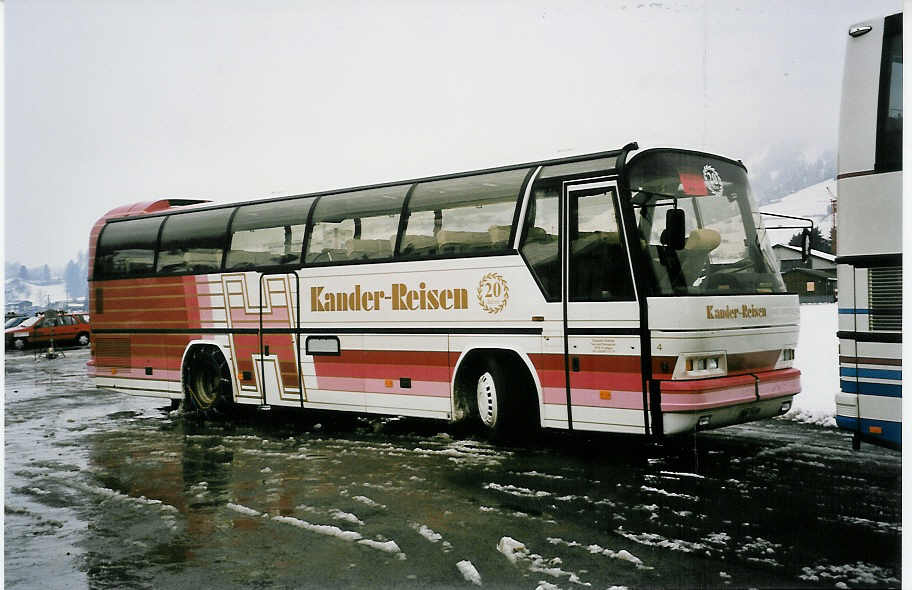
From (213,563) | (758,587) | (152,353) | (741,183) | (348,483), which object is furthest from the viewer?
(152,353)

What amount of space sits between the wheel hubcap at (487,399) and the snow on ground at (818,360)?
9.44 feet

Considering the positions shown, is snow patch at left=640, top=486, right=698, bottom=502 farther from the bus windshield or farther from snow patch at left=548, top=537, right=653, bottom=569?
the bus windshield

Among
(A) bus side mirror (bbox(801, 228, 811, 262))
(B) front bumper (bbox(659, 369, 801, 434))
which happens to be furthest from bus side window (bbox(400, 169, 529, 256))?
(A) bus side mirror (bbox(801, 228, 811, 262))

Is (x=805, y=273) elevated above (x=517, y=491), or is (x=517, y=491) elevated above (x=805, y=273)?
(x=805, y=273)

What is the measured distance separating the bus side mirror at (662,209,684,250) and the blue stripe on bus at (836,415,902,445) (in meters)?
1.90

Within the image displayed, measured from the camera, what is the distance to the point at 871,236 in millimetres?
6402

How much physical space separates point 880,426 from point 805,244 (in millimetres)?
1900

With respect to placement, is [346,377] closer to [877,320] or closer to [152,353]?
[152,353]

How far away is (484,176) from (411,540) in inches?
167

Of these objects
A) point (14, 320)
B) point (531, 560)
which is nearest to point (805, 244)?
point (531, 560)

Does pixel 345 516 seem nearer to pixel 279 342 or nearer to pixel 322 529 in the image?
pixel 322 529

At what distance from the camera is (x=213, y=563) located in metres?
5.48

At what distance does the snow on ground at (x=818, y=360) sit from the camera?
7080 mm

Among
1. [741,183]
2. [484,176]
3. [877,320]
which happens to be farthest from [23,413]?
[877,320]
